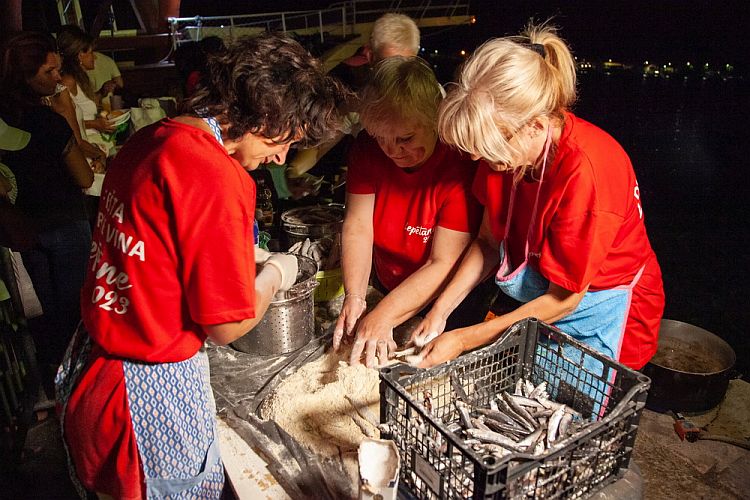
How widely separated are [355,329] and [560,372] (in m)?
0.89

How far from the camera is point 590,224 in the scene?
4.96 feet

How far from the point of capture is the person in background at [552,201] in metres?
1.51

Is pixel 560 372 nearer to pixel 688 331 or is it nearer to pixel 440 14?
pixel 688 331

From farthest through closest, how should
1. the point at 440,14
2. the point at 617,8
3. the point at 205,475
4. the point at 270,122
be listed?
the point at 617,8 → the point at 440,14 → the point at 205,475 → the point at 270,122

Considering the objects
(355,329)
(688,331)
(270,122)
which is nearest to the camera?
(270,122)

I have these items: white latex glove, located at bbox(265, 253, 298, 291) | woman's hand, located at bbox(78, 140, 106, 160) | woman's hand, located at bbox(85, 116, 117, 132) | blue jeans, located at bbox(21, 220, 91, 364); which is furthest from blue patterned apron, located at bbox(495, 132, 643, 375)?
woman's hand, located at bbox(85, 116, 117, 132)

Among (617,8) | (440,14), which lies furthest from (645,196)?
(617,8)

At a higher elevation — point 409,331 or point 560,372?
point 560,372

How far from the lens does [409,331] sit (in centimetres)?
226

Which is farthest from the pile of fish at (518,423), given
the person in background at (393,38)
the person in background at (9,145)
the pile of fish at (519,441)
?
the person in background at (9,145)

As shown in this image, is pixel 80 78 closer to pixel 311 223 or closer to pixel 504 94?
pixel 311 223

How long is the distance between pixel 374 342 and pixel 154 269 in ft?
3.35

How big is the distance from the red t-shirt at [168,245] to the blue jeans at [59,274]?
2.42m

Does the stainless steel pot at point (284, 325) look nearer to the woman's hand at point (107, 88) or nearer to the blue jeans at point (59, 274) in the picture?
the blue jeans at point (59, 274)
